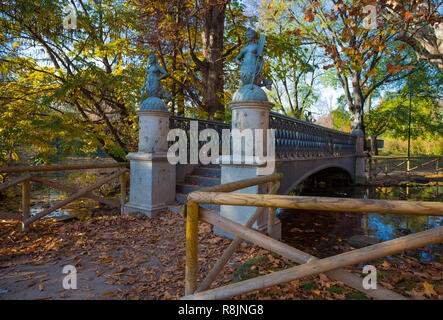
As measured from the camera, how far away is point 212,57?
1062cm

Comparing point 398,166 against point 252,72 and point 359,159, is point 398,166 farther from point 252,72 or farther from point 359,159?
point 252,72

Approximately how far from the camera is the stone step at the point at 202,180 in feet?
23.7

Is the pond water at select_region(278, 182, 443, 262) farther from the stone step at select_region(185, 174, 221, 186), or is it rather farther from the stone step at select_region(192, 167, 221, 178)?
the stone step at select_region(192, 167, 221, 178)

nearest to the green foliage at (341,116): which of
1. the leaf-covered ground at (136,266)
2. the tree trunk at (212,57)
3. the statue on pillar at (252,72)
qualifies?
the tree trunk at (212,57)

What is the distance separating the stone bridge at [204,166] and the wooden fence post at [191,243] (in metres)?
2.49

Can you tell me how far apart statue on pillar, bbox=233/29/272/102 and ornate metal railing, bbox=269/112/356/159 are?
3.08 ft

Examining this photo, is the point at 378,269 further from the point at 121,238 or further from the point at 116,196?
the point at 116,196

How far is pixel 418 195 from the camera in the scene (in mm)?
13391

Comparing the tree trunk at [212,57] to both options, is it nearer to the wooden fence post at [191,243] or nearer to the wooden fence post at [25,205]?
the wooden fence post at [25,205]

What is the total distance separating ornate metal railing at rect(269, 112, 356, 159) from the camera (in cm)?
627

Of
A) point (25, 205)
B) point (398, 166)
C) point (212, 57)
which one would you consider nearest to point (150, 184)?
point (25, 205)

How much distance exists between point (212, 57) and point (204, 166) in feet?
16.0

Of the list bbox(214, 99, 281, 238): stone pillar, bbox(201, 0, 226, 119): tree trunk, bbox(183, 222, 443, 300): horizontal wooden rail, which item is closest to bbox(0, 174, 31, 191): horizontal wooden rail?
bbox(214, 99, 281, 238): stone pillar

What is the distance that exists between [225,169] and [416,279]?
325cm
